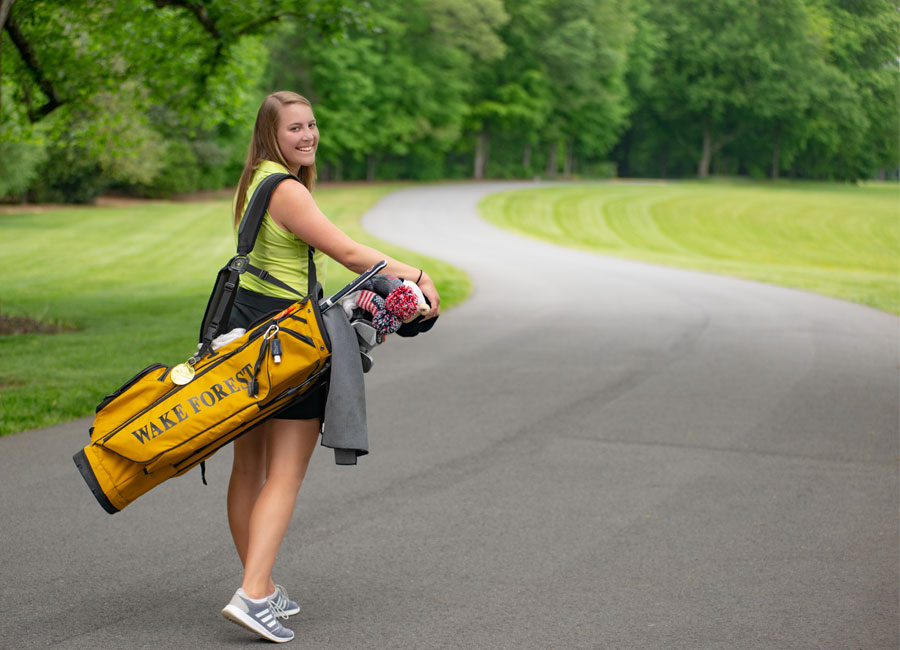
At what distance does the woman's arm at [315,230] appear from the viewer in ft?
10.8

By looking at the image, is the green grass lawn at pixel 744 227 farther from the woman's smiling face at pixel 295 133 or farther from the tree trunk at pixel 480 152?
the woman's smiling face at pixel 295 133

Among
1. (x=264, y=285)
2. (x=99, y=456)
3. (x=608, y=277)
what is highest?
(x=264, y=285)

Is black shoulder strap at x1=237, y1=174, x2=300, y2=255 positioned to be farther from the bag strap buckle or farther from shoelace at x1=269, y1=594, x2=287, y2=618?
shoelace at x1=269, y1=594, x2=287, y2=618

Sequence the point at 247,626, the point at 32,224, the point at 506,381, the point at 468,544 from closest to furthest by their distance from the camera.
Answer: the point at 247,626, the point at 468,544, the point at 506,381, the point at 32,224

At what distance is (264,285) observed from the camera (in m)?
3.51

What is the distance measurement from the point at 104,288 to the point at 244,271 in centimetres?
1704

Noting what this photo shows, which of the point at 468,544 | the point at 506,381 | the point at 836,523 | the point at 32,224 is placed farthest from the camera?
the point at 32,224

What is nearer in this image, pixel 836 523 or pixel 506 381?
pixel 836 523

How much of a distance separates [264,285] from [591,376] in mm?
6157

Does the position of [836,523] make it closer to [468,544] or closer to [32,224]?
[468,544]

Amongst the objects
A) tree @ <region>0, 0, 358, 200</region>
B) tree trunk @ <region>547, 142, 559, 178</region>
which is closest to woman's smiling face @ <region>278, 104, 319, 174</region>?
tree @ <region>0, 0, 358, 200</region>

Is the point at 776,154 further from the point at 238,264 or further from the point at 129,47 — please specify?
the point at 238,264

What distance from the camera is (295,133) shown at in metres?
3.47

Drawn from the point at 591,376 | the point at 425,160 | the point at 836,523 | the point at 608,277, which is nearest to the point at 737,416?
the point at 591,376
